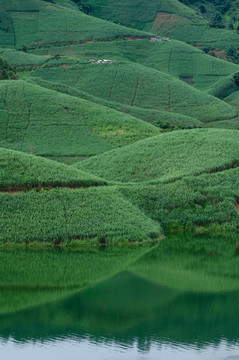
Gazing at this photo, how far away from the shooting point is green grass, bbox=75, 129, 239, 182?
46.7 m

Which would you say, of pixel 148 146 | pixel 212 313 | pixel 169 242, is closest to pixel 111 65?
pixel 148 146

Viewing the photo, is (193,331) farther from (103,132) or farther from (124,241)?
(103,132)

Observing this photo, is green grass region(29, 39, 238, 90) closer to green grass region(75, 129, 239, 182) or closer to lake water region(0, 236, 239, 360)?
green grass region(75, 129, 239, 182)

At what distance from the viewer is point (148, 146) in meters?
53.3

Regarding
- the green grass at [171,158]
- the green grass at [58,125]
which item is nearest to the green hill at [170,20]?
the green grass at [58,125]

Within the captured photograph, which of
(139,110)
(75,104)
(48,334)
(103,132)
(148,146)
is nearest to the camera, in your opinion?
(48,334)

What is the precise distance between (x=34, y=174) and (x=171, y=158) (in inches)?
547

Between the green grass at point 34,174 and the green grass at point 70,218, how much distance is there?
1.04 m

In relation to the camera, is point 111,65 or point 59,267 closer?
point 59,267

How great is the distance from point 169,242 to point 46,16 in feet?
342

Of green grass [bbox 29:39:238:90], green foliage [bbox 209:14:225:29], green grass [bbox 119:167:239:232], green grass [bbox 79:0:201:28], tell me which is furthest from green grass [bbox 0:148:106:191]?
green grass [bbox 79:0:201:28]

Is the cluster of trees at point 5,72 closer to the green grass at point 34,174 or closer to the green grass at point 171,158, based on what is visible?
the green grass at point 171,158

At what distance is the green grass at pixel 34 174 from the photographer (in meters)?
39.3

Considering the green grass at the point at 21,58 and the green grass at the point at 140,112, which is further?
the green grass at the point at 21,58
